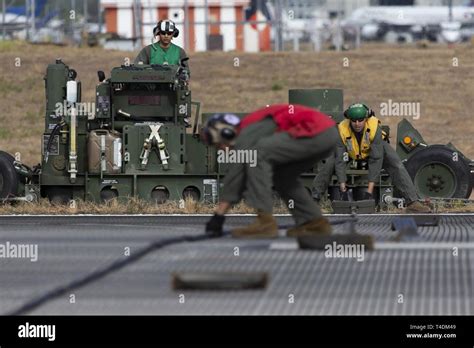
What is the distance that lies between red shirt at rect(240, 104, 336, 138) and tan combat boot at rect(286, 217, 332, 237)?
0.78 m

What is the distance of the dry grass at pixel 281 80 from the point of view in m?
37.2

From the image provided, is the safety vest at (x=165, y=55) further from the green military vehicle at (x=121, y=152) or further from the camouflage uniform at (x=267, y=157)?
the camouflage uniform at (x=267, y=157)

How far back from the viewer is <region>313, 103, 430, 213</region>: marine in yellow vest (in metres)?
20.0

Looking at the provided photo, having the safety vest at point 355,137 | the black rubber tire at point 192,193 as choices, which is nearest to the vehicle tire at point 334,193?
the safety vest at point 355,137

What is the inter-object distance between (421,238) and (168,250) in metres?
2.16

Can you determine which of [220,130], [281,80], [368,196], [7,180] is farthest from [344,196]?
[281,80]

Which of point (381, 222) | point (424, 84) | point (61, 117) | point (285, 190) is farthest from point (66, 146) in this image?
point (424, 84)

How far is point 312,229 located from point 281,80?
28.1 m

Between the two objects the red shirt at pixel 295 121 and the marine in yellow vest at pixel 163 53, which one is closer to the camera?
the red shirt at pixel 295 121

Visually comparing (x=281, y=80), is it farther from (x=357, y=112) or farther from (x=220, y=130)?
(x=220, y=130)

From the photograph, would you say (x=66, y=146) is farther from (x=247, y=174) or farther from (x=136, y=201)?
(x=247, y=174)

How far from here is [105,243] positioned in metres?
14.3

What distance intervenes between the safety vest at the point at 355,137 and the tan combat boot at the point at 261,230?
7730mm

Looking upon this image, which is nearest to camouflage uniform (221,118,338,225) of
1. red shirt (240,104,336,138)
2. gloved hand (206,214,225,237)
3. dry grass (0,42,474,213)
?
red shirt (240,104,336,138)
